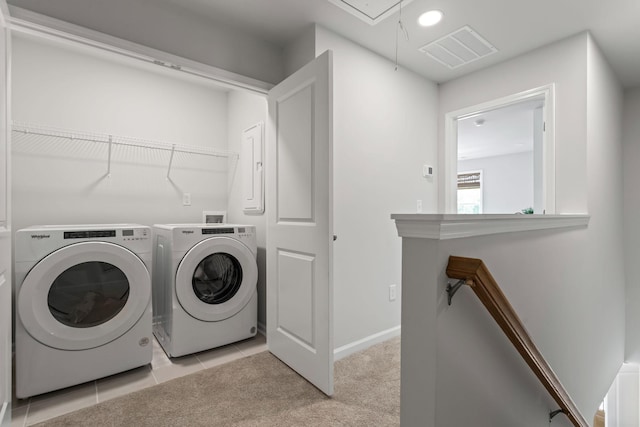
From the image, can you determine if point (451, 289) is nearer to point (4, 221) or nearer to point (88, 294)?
point (4, 221)

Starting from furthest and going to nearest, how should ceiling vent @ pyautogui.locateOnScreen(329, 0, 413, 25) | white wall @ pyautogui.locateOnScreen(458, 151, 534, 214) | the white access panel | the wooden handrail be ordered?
white wall @ pyautogui.locateOnScreen(458, 151, 534, 214) < the white access panel < ceiling vent @ pyautogui.locateOnScreen(329, 0, 413, 25) < the wooden handrail

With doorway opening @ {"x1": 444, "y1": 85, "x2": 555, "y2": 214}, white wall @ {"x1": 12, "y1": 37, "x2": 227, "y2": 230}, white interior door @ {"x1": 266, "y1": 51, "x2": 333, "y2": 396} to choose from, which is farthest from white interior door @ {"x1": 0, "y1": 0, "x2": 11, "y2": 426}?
doorway opening @ {"x1": 444, "y1": 85, "x2": 555, "y2": 214}

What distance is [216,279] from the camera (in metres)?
2.50

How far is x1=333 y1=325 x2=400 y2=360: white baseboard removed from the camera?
232 cm

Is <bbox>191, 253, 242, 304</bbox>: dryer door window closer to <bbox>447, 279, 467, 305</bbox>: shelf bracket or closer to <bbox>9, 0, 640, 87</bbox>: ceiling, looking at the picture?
<bbox>9, 0, 640, 87</bbox>: ceiling

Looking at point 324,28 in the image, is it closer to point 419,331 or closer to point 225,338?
point 419,331

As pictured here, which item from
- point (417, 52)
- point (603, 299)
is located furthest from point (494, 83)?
point (603, 299)

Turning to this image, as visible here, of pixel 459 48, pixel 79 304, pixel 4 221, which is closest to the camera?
pixel 4 221

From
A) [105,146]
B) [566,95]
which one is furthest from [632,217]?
[105,146]

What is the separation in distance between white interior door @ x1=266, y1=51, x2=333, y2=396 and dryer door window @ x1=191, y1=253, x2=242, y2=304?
1.14 ft

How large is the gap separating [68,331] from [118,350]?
1.01ft

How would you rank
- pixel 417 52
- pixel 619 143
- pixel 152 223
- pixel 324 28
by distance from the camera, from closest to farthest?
pixel 324 28
pixel 417 52
pixel 152 223
pixel 619 143

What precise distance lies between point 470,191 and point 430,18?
6.37m

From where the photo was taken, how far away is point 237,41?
88.3 inches
